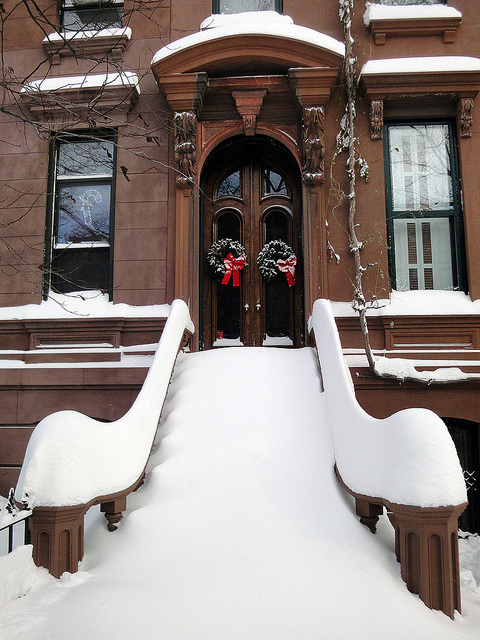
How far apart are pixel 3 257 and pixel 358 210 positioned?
4699 mm

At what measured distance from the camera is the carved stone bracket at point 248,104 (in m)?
6.47

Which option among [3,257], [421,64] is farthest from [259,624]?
[421,64]

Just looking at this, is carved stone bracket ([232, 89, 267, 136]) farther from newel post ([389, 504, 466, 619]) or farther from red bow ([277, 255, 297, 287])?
newel post ([389, 504, 466, 619])

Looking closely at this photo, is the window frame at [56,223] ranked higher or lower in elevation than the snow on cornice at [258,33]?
lower

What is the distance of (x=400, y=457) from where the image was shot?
9.30ft

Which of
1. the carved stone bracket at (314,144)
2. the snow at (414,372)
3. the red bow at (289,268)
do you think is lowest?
the snow at (414,372)

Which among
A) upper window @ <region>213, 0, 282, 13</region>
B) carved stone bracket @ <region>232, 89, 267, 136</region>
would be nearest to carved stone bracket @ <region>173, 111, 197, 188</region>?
carved stone bracket @ <region>232, 89, 267, 136</region>

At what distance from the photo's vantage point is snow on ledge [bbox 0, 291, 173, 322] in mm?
6289

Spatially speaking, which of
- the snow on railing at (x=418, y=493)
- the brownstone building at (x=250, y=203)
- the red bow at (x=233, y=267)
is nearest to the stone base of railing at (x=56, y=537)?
the snow on railing at (x=418, y=493)

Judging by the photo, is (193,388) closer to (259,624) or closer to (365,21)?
(259,624)

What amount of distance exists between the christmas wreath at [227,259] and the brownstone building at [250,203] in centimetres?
15

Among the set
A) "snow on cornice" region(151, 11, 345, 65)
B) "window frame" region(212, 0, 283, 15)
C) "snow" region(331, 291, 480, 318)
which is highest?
"window frame" region(212, 0, 283, 15)

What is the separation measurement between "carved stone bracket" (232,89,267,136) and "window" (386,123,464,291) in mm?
1758

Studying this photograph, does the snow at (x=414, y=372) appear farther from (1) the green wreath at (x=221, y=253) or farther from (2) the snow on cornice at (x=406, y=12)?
(2) the snow on cornice at (x=406, y=12)
